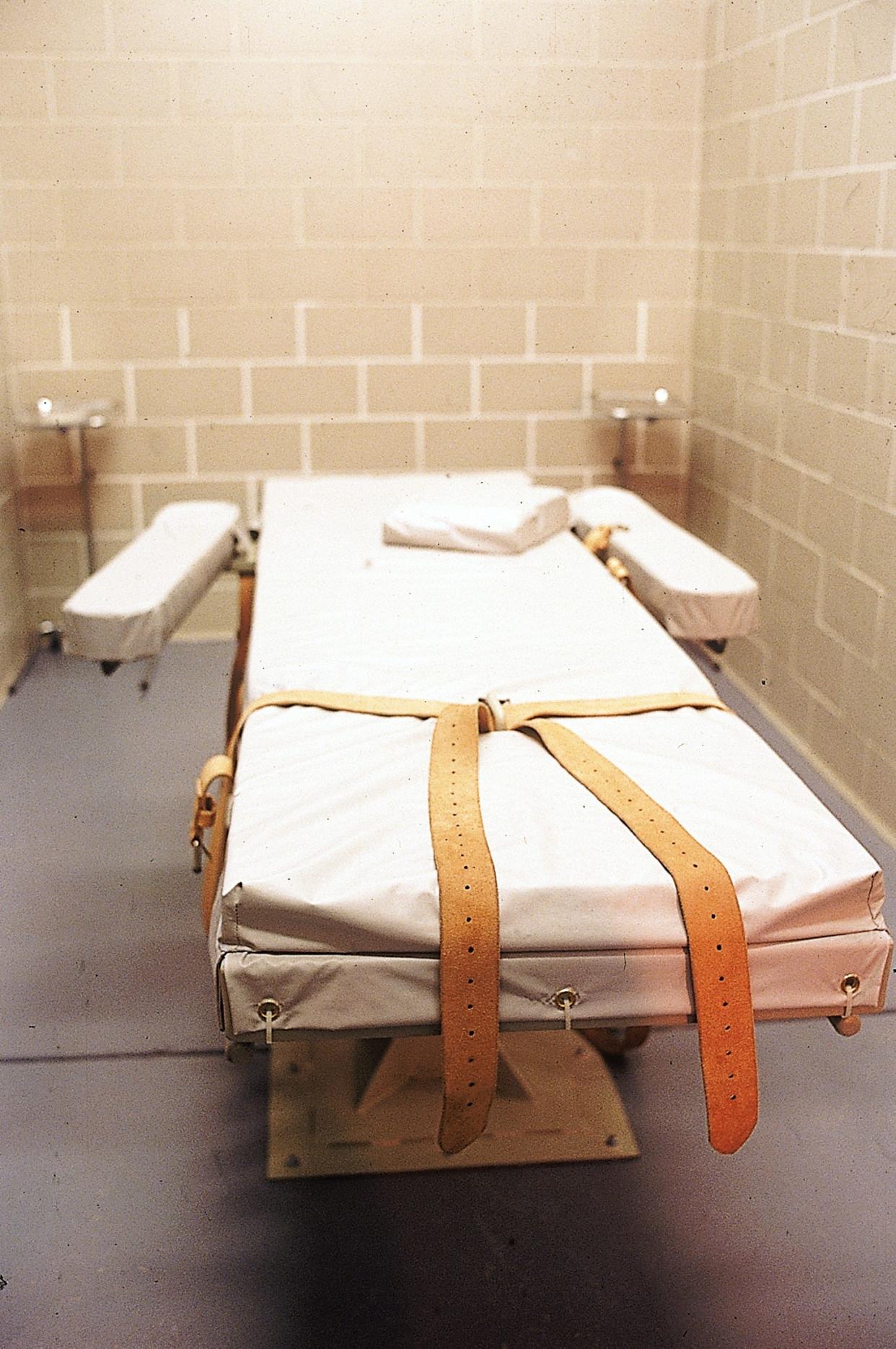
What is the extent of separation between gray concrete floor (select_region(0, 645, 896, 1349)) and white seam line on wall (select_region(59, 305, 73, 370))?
7.65ft

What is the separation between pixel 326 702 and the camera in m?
1.89

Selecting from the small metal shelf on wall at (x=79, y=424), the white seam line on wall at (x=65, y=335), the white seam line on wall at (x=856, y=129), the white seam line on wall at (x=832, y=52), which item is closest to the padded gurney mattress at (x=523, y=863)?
the white seam line on wall at (x=856, y=129)

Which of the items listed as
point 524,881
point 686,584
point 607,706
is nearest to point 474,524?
point 686,584

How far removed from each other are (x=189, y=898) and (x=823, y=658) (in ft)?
5.41

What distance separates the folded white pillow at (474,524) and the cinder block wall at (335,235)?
4.96 ft

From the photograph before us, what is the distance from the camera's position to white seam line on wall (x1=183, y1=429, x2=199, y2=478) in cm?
433

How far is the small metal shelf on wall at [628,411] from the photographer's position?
13.8ft

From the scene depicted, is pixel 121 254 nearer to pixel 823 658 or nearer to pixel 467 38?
pixel 467 38

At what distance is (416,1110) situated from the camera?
6.58 feet

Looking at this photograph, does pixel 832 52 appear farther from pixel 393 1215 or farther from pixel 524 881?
pixel 393 1215

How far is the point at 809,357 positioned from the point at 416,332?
139cm

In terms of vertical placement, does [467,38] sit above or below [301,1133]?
above

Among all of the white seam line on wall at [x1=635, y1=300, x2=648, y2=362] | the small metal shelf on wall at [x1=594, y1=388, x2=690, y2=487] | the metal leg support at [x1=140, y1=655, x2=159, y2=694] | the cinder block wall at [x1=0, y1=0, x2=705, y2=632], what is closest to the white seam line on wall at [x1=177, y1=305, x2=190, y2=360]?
the cinder block wall at [x1=0, y1=0, x2=705, y2=632]

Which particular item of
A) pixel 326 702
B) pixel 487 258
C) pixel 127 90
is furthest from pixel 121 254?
pixel 326 702
